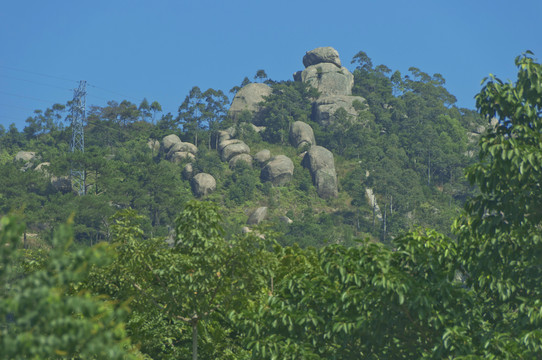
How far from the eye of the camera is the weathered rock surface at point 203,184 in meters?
83.8

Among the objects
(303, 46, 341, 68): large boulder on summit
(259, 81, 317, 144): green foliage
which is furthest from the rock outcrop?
(303, 46, 341, 68): large boulder on summit

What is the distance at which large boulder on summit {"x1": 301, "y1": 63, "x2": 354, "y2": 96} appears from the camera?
109 m

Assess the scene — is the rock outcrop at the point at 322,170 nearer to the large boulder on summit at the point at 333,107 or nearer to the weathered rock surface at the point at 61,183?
the large boulder on summit at the point at 333,107

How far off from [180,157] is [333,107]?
2497 centimetres

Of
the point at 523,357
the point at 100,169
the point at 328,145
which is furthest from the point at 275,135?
the point at 523,357

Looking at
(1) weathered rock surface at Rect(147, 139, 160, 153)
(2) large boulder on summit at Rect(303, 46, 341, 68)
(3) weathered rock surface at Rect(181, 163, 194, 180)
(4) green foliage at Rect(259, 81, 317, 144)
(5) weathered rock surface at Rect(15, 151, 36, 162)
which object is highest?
(2) large boulder on summit at Rect(303, 46, 341, 68)

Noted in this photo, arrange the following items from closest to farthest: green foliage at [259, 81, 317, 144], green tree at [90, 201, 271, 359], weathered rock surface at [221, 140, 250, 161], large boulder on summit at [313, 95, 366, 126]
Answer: green tree at [90, 201, 271, 359], weathered rock surface at [221, 140, 250, 161], green foliage at [259, 81, 317, 144], large boulder on summit at [313, 95, 366, 126]

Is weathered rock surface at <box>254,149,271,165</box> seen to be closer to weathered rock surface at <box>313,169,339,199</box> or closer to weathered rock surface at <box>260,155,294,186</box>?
weathered rock surface at <box>260,155,294,186</box>

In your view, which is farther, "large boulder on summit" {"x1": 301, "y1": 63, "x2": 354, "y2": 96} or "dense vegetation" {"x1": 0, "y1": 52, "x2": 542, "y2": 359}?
"large boulder on summit" {"x1": 301, "y1": 63, "x2": 354, "y2": 96}

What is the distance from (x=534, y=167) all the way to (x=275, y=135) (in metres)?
90.7

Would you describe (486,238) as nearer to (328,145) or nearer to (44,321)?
(44,321)

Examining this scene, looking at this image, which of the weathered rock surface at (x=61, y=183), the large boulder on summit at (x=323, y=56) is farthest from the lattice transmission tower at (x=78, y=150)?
the large boulder on summit at (x=323, y=56)

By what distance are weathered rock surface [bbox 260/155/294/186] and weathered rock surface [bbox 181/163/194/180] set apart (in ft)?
29.7

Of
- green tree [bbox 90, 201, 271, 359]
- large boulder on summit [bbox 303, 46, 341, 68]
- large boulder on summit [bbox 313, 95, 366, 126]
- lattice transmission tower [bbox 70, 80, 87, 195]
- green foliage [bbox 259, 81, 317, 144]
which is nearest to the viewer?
green tree [bbox 90, 201, 271, 359]
